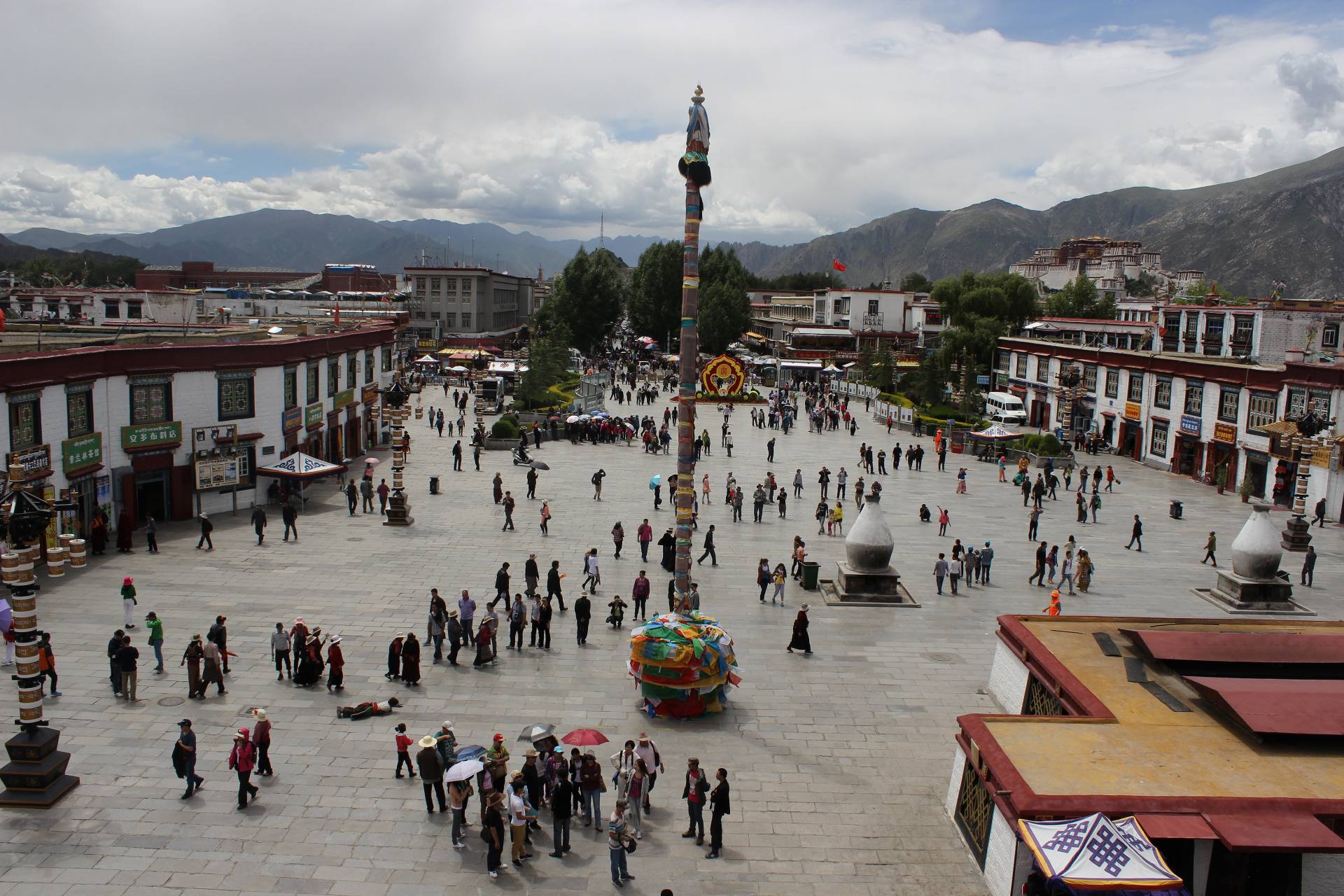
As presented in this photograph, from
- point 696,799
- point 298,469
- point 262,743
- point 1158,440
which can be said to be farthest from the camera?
point 1158,440

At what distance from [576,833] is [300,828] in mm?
3378

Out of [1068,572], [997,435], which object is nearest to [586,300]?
[997,435]

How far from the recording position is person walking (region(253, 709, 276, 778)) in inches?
508

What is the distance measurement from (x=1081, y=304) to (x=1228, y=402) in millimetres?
67047

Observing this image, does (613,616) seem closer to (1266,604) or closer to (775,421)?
(1266,604)

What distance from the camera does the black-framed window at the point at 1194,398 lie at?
42.7m

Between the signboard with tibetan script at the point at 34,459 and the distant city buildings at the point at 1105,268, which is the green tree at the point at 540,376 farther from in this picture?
the distant city buildings at the point at 1105,268

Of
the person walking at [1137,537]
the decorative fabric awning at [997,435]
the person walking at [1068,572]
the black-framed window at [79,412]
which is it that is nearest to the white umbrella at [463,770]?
the person walking at [1068,572]

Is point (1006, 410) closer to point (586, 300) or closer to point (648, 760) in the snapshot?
point (586, 300)

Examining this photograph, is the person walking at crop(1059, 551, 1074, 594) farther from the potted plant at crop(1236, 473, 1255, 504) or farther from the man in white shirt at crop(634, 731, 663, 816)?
the potted plant at crop(1236, 473, 1255, 504)

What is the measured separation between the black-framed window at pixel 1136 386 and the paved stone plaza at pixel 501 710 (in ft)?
62.0

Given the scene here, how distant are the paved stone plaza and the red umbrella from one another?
1.13 metres

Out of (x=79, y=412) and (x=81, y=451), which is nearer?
(x=81, y=451)

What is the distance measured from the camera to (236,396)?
30391mm
